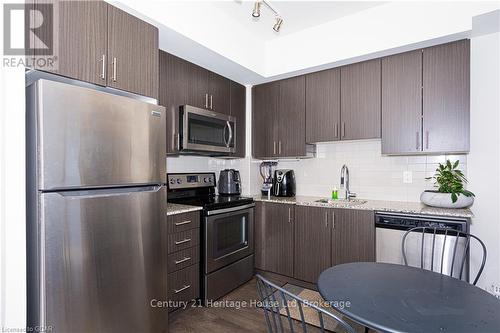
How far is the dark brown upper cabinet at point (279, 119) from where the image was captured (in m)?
3.00

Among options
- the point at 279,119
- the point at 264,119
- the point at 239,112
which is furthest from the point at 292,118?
the point at 239,112

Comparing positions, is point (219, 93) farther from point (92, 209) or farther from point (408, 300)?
point (408, 300)

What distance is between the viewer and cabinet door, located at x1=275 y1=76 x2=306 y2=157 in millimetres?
2982

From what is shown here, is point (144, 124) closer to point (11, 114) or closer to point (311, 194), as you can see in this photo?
point (11, 114)

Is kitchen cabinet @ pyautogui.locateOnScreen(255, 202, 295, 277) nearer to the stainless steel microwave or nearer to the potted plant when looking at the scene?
the stainless steel microwave

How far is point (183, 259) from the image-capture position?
215cm

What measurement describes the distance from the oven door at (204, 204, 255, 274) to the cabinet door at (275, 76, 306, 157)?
0.79 meters

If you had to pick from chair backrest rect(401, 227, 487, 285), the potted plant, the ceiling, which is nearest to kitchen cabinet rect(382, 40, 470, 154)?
the potted plant

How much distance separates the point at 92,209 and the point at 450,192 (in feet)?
8.51

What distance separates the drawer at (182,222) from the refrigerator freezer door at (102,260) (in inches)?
10.3

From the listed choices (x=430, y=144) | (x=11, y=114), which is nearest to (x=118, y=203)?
(x=11, y=114)

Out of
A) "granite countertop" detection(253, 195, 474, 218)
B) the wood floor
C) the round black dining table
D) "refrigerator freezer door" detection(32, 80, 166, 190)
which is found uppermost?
"refrigerator freezer door" detection(32, 80, 166, 190)

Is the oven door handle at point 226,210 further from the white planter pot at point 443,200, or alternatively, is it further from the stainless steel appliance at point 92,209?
the white planter pot at point 443,200

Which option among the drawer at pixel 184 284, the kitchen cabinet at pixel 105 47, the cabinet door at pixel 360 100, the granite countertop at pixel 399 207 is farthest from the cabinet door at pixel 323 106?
the drawer at pixel 184 284
